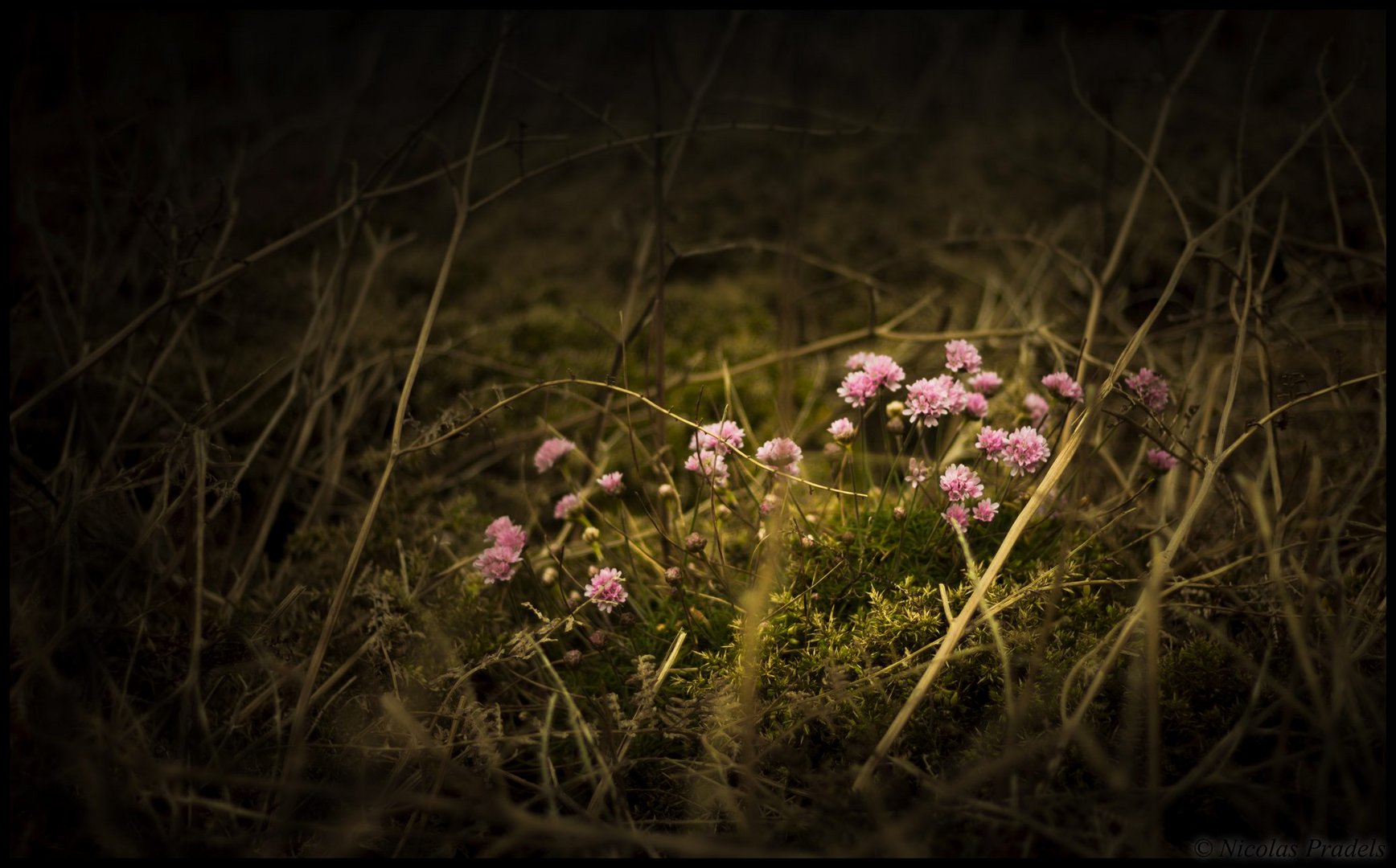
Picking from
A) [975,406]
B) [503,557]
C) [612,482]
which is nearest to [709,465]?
[612,482]

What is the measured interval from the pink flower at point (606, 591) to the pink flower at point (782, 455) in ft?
1.13

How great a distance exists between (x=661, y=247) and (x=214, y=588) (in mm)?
1181

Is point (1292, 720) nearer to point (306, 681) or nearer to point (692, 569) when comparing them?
point (692, 569)

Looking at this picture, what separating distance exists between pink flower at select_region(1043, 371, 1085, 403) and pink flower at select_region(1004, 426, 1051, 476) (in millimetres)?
131

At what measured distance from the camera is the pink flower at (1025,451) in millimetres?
1463

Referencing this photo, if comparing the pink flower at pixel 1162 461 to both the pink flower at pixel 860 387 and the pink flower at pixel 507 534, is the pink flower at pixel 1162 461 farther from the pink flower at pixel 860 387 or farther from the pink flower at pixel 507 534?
the pink flower at pixel 507 534

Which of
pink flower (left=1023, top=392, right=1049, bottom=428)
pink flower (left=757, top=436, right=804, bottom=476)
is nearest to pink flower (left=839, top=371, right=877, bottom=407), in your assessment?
pink flower (left=757, top=436, right=804, bottom=476)

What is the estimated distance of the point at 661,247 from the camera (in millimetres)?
1646

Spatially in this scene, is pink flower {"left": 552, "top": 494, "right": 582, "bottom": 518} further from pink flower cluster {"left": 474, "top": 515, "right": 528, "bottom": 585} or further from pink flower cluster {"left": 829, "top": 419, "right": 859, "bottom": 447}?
pink flower cluster {"left": 829, "top": 419, "right": 859, "bottom": 447}

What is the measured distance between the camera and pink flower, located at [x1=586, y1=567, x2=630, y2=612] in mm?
1456

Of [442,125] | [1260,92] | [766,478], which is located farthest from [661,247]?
[1260,92]

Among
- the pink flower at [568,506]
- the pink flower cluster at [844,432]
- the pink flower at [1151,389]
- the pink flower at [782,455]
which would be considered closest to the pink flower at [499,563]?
the pink flower at [568,506]

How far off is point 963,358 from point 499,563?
3.16 ft

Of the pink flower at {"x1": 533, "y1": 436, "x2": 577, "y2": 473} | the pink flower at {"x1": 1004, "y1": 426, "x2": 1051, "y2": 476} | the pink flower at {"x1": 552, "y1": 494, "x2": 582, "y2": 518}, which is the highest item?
the pink flower at {"x1": 1004, "y1": 426, "x2": 1051, "y2": 476}
